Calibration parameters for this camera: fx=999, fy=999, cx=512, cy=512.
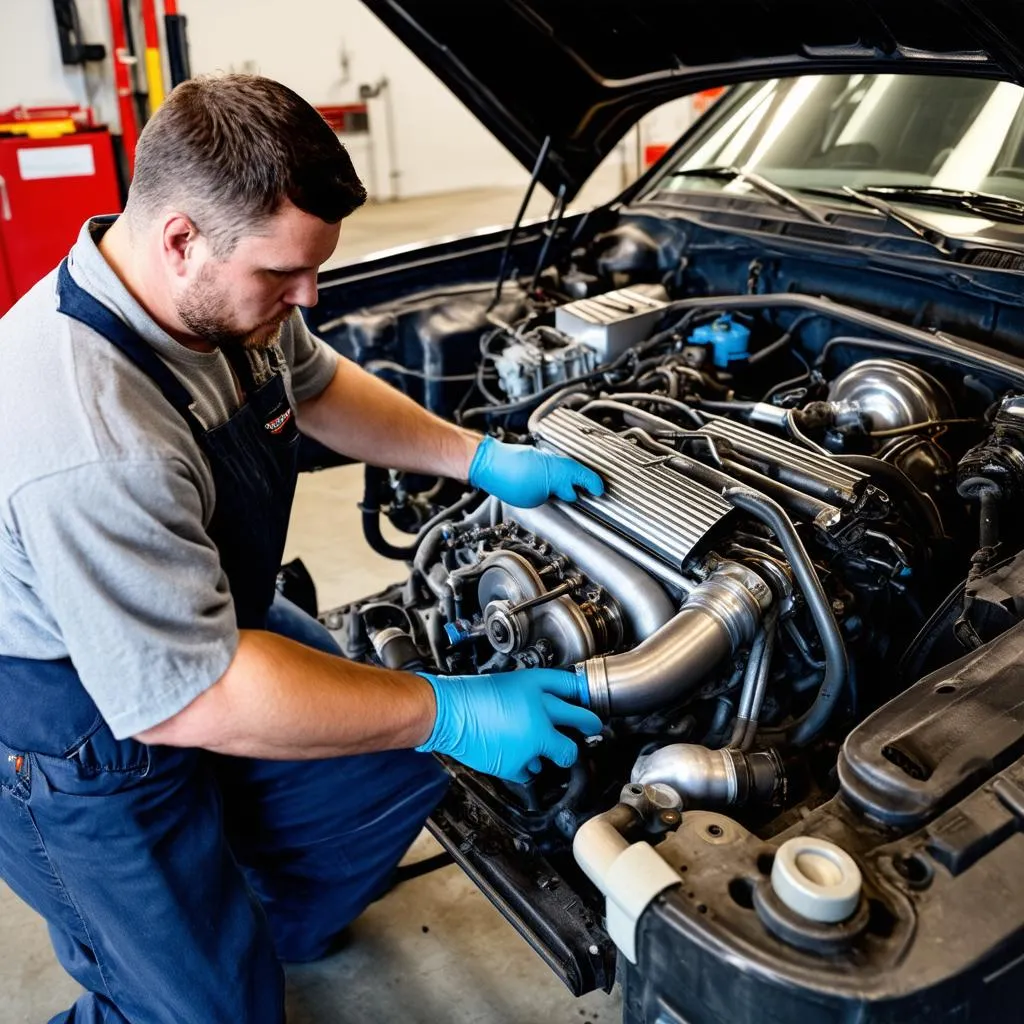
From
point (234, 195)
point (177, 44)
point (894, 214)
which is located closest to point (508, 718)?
point (234, 195)

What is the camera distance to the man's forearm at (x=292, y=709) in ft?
4.31

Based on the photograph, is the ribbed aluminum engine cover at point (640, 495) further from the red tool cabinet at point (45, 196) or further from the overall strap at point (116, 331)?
the red tool cabinet at point (45, 196)

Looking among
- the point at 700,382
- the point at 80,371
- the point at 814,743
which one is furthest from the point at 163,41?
the point at 814,743

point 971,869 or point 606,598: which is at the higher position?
point 971,869

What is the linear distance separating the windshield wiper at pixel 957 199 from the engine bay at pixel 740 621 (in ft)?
1.02

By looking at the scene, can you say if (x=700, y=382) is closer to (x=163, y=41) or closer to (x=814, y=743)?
(x=814, y=743)

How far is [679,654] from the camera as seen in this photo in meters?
1.49

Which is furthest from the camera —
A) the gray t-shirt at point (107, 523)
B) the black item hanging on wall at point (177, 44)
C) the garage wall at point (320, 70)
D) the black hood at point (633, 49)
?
the garage wall at point (320, 70)

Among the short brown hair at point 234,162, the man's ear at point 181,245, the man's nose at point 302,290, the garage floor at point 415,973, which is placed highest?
the short brown hair at point 234,162

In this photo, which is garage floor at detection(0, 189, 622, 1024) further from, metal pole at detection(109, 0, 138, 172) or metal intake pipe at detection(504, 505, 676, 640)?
metal pole at detection(109, 0, 138, 172)

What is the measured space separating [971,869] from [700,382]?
4.46 feet

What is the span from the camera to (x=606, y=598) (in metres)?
1.71

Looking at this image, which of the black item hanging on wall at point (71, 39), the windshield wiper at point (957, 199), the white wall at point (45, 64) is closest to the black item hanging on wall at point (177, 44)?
the black item hanging on wall at point (71, 39)

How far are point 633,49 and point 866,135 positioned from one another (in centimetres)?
64
